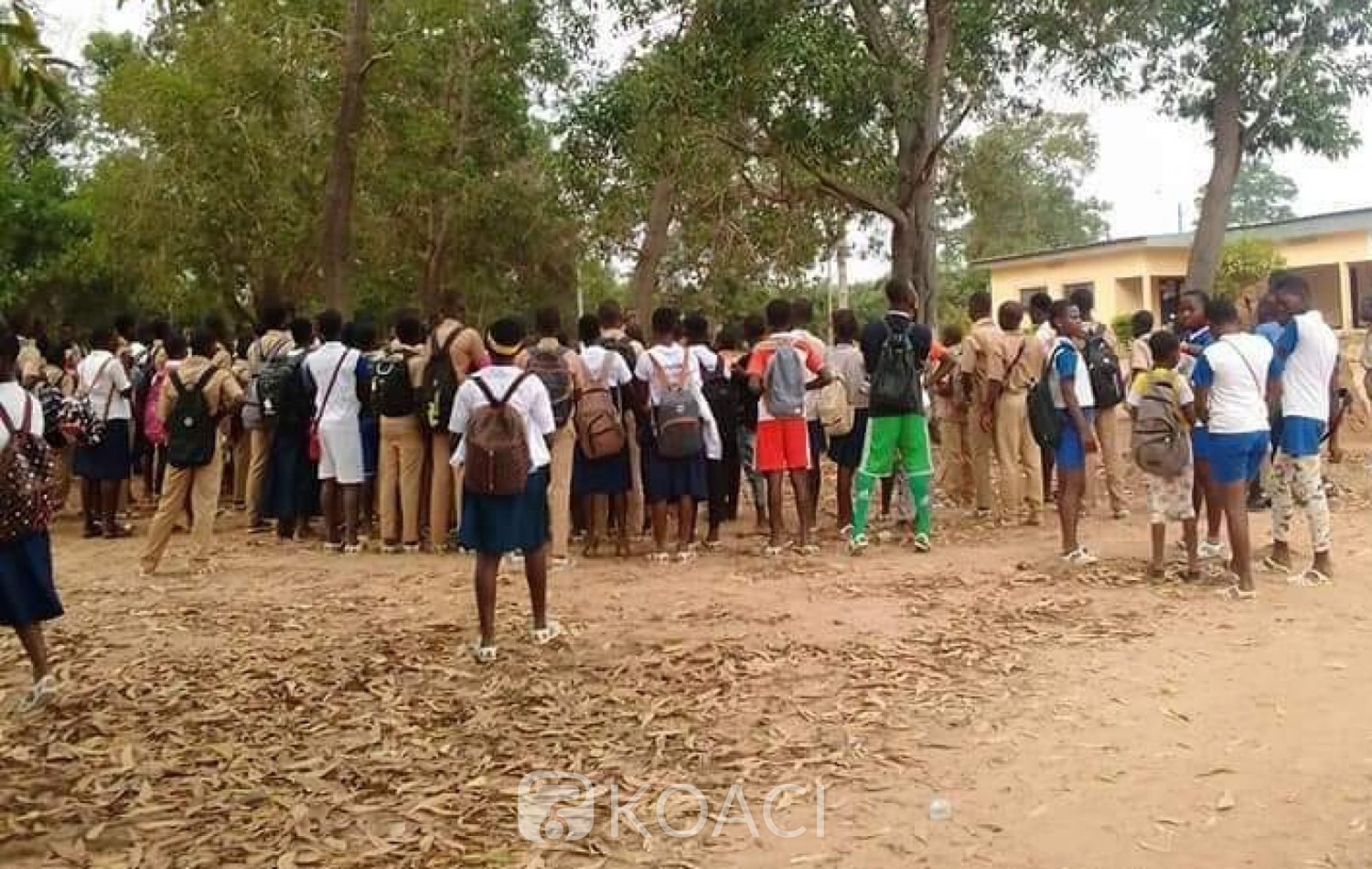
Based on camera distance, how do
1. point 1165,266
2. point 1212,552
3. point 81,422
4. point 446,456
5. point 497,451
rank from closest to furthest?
point 497,451
point 81,422
point 1212,552
point 446,456
point 1165,266

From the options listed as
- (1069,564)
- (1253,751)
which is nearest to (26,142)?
(1069,564)

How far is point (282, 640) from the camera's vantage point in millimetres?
6777

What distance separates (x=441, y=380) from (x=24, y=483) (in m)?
3.44

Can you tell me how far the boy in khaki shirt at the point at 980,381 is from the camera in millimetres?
9711

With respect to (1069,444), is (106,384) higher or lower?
higher

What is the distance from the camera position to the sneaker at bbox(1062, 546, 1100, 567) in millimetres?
8234

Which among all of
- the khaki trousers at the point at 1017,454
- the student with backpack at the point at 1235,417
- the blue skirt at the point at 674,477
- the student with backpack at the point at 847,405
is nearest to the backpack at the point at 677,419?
the blue skirt at the point at 674,477

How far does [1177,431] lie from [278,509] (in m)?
6.78

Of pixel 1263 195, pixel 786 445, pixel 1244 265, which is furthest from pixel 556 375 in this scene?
pixel 1263 195

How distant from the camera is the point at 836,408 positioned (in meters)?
9.45

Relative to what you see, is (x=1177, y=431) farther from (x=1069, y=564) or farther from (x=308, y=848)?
(x=308, y=848)

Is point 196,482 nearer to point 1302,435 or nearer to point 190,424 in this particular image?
point 190,424

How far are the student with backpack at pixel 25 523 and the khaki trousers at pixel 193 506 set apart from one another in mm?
2833

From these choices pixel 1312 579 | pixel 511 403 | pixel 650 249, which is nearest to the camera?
pixel 511 403
